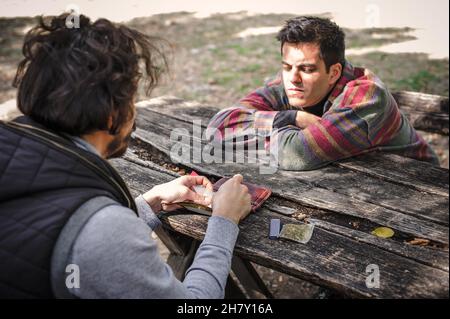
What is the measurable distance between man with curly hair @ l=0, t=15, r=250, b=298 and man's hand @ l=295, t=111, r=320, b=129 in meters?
→ 1.25

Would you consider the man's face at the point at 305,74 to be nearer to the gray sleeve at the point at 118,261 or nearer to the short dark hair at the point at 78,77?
the short dark hair at the point at 78,77

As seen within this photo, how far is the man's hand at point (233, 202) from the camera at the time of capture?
1.91 meters

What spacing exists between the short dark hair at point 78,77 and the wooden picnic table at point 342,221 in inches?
28.5

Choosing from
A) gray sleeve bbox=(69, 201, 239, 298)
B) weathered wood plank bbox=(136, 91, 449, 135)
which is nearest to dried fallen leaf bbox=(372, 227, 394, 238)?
gray sleeve bbox=(69, 201, 239, 298)

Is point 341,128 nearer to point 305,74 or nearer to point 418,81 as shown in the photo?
point 305,74

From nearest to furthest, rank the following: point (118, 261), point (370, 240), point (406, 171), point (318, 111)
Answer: point (118, 261) → point (370, 240) → point (406, 171) → point (318, 111)

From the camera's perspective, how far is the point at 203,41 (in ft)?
25.2

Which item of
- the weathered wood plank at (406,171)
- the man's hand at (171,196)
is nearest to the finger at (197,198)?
the man's hand at (171,196)

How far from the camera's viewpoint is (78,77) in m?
1.46

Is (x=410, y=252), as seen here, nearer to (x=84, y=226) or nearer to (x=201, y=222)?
(x=201, y=222)

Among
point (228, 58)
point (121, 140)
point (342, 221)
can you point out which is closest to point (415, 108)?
point (342, 221)

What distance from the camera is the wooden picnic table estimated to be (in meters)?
1.68

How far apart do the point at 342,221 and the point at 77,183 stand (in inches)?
44.8

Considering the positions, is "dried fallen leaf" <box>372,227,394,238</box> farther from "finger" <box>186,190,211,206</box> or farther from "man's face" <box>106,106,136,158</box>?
"man's face" <box>106,106,136,158</box>
